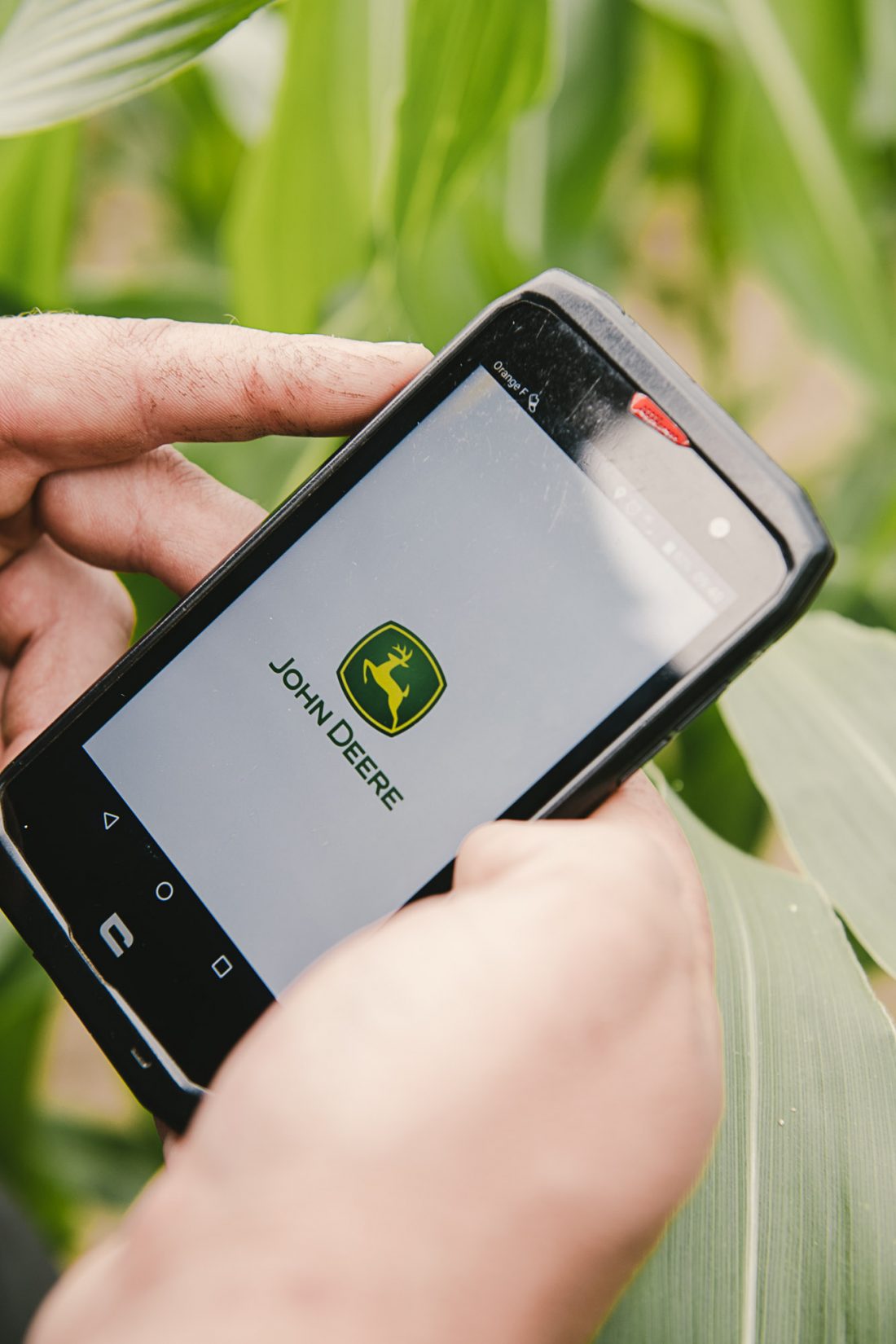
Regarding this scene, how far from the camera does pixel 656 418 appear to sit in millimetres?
340

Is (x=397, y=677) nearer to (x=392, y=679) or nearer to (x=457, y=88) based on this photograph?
(x=392, y=679)

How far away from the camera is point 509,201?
679 mm

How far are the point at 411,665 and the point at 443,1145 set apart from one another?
19cm

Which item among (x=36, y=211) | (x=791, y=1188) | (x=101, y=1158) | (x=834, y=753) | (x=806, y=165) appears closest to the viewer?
(x=791, y=1188)

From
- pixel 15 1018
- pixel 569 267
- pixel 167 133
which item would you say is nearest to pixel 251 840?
pixel 15 1018

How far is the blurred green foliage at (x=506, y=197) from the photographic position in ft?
1.67

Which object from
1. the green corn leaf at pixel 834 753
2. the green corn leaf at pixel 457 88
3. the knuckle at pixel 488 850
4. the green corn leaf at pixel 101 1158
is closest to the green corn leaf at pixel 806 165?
the green corn leaf at pixel 457 88

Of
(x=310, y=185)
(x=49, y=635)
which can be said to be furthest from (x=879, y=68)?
(x=49, y=635)

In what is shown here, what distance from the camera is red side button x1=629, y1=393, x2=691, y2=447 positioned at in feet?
1.10

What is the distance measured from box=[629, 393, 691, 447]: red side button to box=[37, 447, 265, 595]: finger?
18 centimetres

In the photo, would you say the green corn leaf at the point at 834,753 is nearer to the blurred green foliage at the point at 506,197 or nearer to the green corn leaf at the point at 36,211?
the blurred green foliage at the point at 506,197

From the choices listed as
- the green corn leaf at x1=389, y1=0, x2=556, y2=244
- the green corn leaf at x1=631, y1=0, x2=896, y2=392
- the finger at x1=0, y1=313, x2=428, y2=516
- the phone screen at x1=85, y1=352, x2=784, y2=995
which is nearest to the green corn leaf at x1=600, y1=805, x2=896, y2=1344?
the phone screen at x1=85, y1=352, x2=784, y2=995

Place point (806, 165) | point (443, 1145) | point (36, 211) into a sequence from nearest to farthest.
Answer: point (443, 1145) < point (36, 211) < point (806, 165)

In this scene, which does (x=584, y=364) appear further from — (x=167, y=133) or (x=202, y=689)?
(x=167, y=133)
